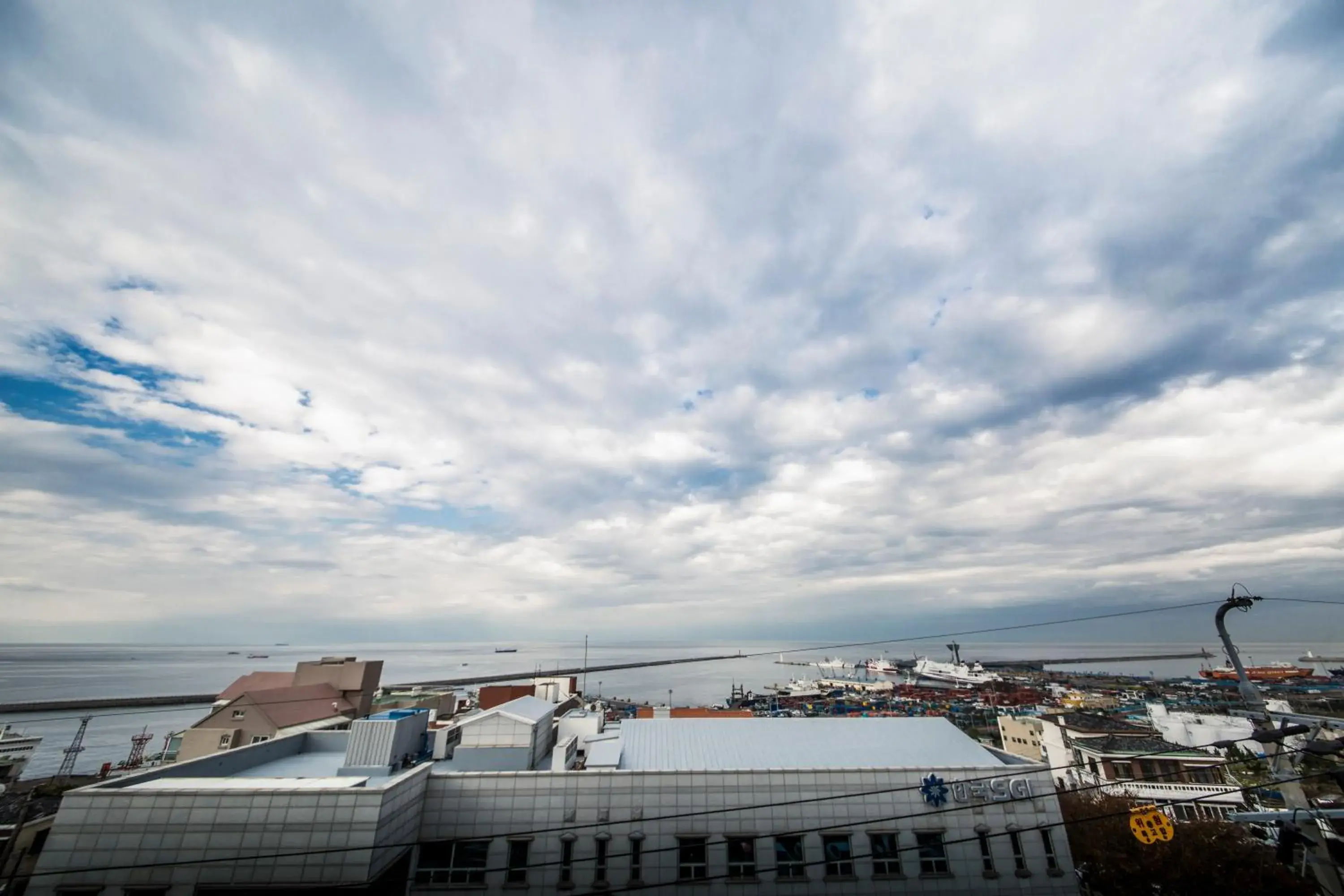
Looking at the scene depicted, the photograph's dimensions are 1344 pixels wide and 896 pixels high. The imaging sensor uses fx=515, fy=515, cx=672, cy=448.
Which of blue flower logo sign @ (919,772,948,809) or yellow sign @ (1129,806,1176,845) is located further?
blue flower logo sign @ (919,772,948,809)

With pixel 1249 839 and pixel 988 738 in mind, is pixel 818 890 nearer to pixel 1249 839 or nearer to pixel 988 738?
pixel 1249 839

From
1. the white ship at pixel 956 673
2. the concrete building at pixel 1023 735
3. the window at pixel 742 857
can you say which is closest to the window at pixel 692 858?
the window at pixel 742 857

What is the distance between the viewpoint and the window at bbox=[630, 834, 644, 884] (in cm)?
1953

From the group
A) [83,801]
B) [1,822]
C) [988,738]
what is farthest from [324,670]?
[988,738]

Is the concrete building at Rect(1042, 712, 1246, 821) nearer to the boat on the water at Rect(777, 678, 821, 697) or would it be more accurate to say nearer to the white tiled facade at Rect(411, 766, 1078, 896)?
the white tiled facade at Rect(411, 766, 1078, 896)

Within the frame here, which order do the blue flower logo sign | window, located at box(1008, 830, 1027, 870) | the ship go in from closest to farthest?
window, located at box(1008, 830, 1027, 870) → the blue flower logo sign → the ship

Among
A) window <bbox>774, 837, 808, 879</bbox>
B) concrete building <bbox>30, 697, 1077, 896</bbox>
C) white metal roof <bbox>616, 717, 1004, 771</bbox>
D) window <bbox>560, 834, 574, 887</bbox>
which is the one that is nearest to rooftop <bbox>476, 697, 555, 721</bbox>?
concrete building <bbox>30, 697, 1077, 896</bbox>

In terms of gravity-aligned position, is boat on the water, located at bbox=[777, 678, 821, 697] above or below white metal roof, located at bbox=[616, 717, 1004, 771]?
below

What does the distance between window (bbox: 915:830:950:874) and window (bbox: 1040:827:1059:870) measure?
13.2 feet

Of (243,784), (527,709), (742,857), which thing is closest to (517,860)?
(527,709)

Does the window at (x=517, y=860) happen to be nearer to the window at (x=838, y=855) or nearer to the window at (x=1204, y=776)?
the window at (x=838, y=855)

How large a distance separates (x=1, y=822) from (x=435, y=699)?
1384 inches

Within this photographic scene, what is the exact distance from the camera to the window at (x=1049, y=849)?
2038 centimetres

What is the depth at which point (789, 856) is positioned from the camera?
20.2m
